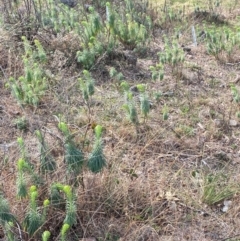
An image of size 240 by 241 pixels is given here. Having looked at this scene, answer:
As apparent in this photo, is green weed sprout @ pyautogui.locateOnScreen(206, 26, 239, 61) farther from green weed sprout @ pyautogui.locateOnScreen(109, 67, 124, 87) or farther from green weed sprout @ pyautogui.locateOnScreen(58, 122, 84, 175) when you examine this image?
green weed sprout @ pyautogui.locateOnScreen(58, 122, 84, 175)

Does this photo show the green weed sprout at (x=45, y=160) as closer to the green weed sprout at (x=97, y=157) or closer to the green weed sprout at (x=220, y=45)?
the green weed sprout at (x=97, y=157)

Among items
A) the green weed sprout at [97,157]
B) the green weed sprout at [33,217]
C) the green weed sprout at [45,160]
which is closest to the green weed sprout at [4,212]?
the green weed sprout at [33,217]

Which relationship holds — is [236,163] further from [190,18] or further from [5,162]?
[190,18]

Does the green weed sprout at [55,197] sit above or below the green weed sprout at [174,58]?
above

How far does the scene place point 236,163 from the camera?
3.57 m

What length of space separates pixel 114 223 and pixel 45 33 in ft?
10.1

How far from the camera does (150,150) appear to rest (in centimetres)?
358

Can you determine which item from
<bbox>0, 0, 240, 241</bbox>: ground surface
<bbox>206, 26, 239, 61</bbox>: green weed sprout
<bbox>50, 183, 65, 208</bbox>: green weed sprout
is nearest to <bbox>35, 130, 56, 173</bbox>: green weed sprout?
<bbox>0, 0, 240, 241</bbox>: ground surface

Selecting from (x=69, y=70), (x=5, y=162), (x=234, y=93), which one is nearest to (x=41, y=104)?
(x=69, y=70)

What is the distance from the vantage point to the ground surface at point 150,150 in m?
2.80

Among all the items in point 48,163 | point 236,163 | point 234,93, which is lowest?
point 236,163

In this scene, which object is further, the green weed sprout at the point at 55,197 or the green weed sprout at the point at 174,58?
the green weed sprout at the point at 174,58

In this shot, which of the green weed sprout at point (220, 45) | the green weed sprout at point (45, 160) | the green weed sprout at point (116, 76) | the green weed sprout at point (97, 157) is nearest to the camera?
the green weed sprout at point (97, 157)

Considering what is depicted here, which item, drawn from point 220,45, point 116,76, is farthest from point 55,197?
point 220,45
